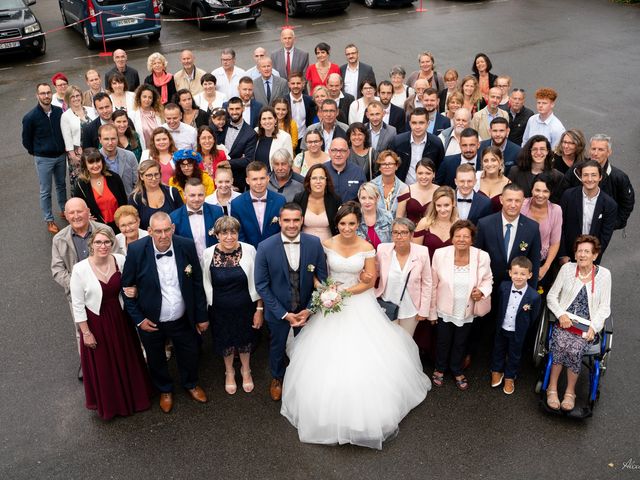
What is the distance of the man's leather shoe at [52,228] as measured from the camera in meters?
9.09

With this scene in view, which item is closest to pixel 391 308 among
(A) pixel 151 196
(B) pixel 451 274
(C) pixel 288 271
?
(B) pixel 451 274

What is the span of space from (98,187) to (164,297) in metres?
1.93

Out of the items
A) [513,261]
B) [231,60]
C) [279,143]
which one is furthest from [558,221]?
[231,60]

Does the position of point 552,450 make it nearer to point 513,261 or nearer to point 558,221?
point 513,261

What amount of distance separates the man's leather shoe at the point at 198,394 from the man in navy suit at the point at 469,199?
3.10 m

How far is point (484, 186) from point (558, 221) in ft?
2.90

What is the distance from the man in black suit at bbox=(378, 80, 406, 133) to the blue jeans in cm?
460

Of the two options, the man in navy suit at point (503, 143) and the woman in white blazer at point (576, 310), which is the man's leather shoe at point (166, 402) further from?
the man in navy suit at point (503, 143)

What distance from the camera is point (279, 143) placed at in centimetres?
789

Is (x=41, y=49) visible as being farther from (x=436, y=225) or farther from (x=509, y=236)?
(x=509, y=236)

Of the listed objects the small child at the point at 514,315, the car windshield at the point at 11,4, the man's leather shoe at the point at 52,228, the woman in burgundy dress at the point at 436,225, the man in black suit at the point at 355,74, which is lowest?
the man's leather shoe at the point at 52,228

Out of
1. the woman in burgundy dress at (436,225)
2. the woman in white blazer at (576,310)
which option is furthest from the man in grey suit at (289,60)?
the woman in white blazer at (576,310)

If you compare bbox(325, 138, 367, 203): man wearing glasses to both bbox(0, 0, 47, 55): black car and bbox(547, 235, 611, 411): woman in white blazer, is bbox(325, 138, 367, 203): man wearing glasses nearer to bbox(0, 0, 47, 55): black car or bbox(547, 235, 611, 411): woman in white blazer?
bbox(547, 235, 611, 411): woman in white blazer

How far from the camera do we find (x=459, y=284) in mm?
5938
